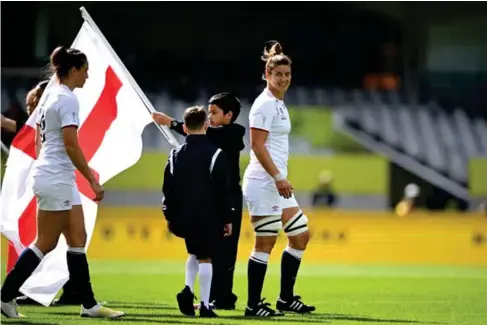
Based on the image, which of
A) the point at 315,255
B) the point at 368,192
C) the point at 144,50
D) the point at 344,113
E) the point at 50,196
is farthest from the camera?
the point at 144,50

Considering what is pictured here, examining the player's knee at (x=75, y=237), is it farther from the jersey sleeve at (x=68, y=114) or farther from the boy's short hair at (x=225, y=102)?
the boy's short hair at (x=225, y=102)

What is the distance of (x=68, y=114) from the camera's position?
30.1 ft

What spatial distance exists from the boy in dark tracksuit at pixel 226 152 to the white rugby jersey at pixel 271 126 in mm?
433

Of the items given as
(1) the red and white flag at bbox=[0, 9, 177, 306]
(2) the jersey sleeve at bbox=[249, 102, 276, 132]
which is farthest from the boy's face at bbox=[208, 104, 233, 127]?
(2) the jersey sleeve at bbox=[249, 102, 276, 132]

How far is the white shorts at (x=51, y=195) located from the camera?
919 centimetres

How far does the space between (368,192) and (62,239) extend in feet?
57.7

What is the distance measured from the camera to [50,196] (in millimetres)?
9195

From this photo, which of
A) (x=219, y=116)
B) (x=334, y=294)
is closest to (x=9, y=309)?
(x=219, y=116)

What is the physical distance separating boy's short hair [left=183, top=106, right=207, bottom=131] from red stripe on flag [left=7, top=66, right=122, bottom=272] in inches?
55.6

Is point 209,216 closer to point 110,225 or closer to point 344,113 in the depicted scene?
point 110,225

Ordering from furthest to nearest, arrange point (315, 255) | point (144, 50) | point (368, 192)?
point (144, 50) < point (368, 192) < point (315, 255)

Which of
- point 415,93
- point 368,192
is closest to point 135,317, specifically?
point 368,192

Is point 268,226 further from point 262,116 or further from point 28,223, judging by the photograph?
point 28,223

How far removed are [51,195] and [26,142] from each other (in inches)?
61.7
